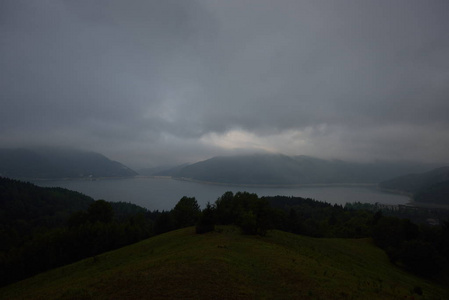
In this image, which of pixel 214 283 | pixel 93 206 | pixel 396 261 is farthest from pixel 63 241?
pixel 396 261

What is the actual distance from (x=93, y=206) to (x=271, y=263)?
2289 inches

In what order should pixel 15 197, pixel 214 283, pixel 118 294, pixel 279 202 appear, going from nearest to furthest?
1. pixel 118 294
2. pixel 214 283
3. pixel 15 197
4. pixel 279 202

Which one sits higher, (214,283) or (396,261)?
(214,283)

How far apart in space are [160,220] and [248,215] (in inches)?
1473

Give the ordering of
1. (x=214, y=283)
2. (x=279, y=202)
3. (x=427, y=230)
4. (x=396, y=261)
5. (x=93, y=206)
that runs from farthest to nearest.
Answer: (x=279, y=202) → (x=93, y=206) → (x=427, y=230) → (x=396, y=261) → (x=214, y=283)

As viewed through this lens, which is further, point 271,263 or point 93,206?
point 93,206

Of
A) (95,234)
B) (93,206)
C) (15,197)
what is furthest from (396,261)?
(15,197)

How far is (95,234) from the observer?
45.3 metres

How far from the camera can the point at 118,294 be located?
1253cm

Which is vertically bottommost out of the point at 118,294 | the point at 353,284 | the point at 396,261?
the point at 396,261

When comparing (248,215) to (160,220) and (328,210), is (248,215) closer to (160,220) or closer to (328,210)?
(160,220)

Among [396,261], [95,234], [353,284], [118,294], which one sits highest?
[118,294]

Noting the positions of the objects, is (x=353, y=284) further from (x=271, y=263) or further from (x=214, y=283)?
(x=214, y=283)

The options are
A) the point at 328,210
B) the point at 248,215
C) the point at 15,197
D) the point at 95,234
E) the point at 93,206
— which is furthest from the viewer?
the point at 15,197
